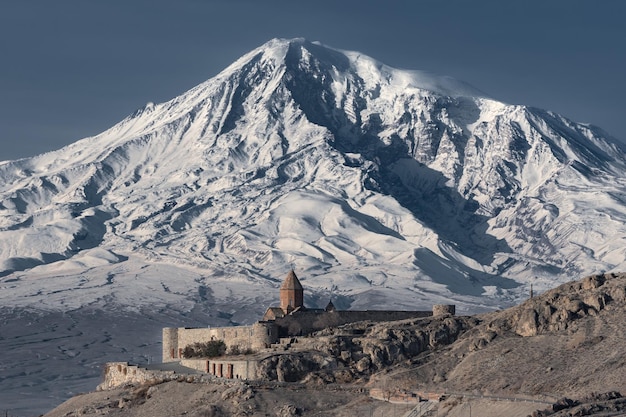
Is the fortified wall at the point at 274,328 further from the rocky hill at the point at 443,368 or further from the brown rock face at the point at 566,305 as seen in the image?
the brown rock face at the point at 566,305

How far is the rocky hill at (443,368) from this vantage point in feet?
213

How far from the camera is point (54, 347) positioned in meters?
197

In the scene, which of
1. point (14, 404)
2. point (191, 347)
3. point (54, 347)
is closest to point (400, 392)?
point (191, 347)

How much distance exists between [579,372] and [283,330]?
68.6 feet

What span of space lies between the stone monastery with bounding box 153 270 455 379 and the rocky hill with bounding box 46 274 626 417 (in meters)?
1.86

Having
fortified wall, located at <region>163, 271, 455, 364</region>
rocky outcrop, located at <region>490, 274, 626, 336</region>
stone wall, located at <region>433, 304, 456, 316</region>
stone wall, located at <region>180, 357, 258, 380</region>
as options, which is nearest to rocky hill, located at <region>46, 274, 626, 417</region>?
rocky outcrop, located at <region>490, 274, 626, 336</region>

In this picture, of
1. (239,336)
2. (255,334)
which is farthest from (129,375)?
(255,334)

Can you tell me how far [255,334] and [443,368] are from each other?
1278 centimetres

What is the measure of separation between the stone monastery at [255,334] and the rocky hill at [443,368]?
1862 mm

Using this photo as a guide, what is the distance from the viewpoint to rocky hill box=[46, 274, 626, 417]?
65.1 m

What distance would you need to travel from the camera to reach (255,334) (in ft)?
266

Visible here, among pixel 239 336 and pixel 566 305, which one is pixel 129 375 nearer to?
pixel 239 336

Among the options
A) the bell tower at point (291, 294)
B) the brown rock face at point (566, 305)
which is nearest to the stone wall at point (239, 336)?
the bell tower at point (291, 294)

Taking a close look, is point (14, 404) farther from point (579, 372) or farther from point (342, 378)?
point (579, 372)
